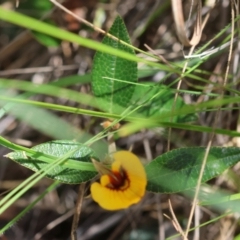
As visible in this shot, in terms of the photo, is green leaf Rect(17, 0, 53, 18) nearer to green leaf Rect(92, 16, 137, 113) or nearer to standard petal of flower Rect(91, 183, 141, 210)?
green leaf Rect(92, 16, 137, 113)

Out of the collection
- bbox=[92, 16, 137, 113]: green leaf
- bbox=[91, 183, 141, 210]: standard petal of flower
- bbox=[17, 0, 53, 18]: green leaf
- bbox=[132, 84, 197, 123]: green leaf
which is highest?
bbox=[17, 0, 53, 18]: green leaf

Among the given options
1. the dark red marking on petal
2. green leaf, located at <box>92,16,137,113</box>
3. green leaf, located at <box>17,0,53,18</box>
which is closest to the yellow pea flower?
the dark red marking on petal

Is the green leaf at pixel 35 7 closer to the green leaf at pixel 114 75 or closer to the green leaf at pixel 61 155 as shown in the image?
Result: the green leaf at pixel 114 75

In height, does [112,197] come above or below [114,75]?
below

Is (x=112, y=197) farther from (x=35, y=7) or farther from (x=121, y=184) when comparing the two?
(x=35, y=7)

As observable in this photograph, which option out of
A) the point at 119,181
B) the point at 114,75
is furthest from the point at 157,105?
the point at 119,181

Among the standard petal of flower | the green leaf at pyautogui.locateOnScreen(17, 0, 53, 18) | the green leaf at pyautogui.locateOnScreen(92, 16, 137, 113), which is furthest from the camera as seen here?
the green leaf at pyautogui.locateOnScreen(17, 0, 53, 18)

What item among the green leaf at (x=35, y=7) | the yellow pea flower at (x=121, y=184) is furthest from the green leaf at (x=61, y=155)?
the green leaf at (x=35, y=7)
